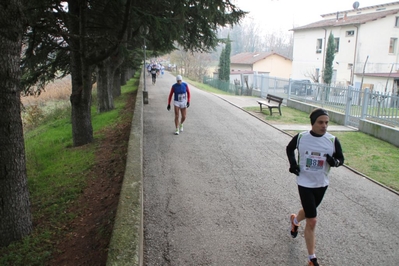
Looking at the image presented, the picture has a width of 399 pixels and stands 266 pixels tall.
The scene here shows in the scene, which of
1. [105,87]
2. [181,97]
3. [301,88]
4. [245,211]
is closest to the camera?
[245,211]

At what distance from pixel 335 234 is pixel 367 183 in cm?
280

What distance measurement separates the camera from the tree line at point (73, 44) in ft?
13.6

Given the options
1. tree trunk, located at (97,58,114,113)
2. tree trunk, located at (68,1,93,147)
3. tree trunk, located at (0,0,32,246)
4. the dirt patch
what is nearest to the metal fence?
the dirt patch

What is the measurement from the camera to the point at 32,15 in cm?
788

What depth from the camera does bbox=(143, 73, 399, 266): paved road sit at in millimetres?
4145

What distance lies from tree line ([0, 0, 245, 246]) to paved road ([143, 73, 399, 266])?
1821mm

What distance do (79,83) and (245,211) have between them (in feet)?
19.8

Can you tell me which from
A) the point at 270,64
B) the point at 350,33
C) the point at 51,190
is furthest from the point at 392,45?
the point at 51,190

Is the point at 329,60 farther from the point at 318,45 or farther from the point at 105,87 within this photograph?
the point at 105,87

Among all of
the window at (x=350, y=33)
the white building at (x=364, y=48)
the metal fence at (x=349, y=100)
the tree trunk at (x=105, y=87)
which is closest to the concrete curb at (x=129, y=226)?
the metal fence at (x=349, y=100)

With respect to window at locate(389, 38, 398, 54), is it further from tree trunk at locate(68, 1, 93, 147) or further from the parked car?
tree trunk at locate(68, 1, 93, 147)

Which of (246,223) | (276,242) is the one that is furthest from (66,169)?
(276,242)

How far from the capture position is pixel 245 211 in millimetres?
5320

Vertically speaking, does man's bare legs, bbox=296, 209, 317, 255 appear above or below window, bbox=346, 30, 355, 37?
below
